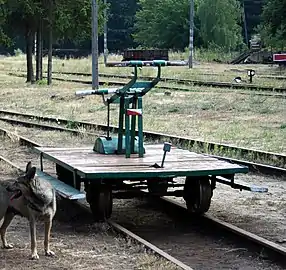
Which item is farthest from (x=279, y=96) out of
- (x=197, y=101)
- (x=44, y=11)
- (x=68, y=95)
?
(x=44, y=11)

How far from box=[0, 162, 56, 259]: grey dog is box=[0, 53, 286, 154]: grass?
735cm

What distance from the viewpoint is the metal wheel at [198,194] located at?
8859 mm

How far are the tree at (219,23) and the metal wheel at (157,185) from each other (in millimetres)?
69395

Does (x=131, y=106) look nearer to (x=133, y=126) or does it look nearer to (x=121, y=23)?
(x=133, y=126)

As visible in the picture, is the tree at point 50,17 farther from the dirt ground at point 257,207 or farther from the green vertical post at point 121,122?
the green vertical post at point 121,122

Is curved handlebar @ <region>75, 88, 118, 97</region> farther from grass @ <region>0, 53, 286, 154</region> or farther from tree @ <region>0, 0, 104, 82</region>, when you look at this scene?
tree @ <region>0, 0, 104, 82</region>

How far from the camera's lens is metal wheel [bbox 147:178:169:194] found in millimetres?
8586

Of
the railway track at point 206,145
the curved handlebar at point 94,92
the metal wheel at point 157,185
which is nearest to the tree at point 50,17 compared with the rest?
the railway track at point 206,145

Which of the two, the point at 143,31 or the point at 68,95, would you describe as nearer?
the point at 68,95

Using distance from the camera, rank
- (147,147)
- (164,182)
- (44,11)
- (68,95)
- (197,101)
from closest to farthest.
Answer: (164,182), (147,147), (197,101), (68,95), (44,11)

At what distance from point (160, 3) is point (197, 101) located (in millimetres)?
62092

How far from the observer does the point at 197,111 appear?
22.0m

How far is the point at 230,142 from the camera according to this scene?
15344mm

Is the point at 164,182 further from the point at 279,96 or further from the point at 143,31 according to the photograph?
the point at 143,31
